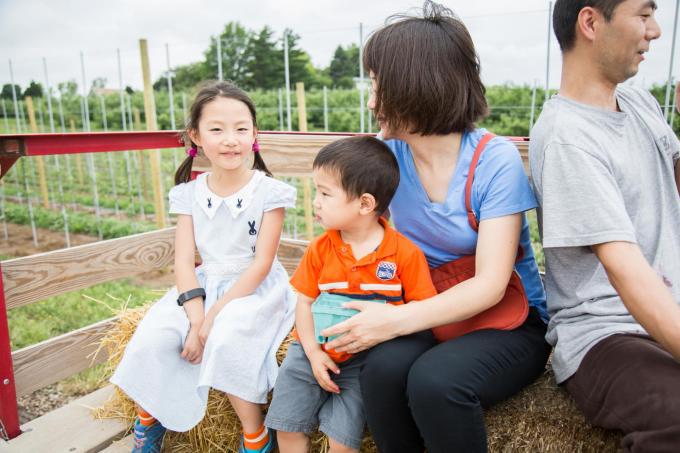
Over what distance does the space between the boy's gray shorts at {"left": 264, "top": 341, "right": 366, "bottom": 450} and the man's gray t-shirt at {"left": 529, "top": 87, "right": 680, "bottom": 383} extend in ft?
1.68

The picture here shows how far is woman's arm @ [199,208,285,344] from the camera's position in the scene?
177 cm

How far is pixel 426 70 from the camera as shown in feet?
4.38

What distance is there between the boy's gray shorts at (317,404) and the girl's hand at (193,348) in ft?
1.28

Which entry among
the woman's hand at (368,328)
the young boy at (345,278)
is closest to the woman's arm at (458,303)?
the woman's hand at (368,328)

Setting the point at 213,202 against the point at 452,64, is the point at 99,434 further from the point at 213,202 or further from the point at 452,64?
the point at 452,64

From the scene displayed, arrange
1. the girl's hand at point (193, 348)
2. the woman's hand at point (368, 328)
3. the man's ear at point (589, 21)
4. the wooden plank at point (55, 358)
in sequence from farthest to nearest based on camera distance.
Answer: the wooden plank at point (55, 358) → the girl's hand at point (193, 348) → the woman's hand at point (368, 328) → the man's ear at point (589, 21)

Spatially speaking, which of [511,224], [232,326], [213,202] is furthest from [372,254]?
[213,202]

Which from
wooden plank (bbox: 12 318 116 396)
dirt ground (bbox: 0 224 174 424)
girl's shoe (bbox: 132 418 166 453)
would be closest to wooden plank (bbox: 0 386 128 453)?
wooden plank (bbox: 12 318 116 396)

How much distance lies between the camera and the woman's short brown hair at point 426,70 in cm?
134

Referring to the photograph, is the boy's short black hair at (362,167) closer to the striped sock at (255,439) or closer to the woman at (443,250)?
the woman at (443,250)

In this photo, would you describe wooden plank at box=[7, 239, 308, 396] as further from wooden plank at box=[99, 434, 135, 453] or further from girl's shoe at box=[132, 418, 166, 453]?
girl's shoe at box=[132, 418, 166, 453]

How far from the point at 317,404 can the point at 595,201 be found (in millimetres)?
851

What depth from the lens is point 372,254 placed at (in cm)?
140

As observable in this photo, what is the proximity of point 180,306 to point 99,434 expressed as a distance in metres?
0.61
